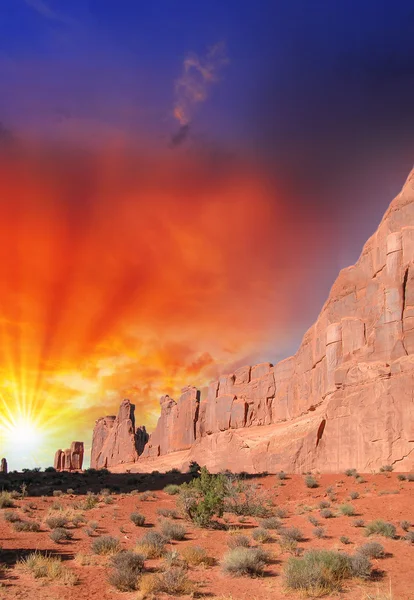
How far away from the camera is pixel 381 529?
1562 centimetres

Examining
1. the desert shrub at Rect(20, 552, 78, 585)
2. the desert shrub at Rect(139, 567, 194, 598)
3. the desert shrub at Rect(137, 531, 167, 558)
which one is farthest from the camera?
the desert shrub at Rect(137, 531, 167, 558)

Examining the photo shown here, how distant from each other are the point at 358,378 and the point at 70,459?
267 feet

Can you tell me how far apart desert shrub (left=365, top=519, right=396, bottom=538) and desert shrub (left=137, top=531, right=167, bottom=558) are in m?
7.27

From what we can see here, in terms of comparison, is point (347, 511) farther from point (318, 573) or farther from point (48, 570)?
point (48, 570)

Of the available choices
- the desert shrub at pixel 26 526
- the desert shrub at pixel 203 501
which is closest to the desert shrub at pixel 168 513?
the desert shrub at pixel 203 501

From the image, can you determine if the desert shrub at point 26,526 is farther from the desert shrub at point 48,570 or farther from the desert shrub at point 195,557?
the desert shrub at point 195,557

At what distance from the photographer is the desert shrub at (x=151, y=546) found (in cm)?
1219

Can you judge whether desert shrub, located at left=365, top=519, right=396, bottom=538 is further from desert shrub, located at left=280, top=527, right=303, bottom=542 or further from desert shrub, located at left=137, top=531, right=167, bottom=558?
desert shrub, located at left=137, top=531, right=167, bottom=558

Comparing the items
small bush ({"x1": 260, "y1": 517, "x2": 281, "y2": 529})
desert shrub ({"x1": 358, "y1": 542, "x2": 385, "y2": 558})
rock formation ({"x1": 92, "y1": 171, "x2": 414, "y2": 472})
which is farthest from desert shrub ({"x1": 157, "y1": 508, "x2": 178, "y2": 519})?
rock formation ({"x1": 92, "y1": 171, "x2": 414, "y2": 472})

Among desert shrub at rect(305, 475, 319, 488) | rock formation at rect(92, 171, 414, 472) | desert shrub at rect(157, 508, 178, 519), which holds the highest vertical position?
rock formation at rect(92, 171, 414, 472)

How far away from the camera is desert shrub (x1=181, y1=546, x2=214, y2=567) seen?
38.1 feet

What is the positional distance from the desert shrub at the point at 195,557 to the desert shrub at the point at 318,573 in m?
2.42

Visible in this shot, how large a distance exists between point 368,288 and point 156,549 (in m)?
37.8

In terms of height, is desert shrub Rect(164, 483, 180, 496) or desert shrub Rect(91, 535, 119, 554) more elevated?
desert shrub Rect(91, 535, 119, 554)
